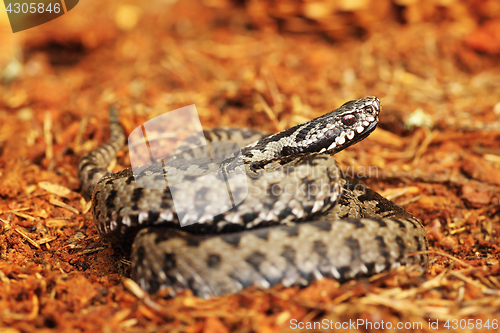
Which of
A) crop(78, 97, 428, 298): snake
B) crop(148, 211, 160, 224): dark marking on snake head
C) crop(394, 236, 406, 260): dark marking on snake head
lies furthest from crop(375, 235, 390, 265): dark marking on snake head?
crop(148, 211, 160, 224): dark marking on snake head

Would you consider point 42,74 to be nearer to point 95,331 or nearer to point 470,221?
point 95,331

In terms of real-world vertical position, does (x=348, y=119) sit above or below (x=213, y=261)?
above

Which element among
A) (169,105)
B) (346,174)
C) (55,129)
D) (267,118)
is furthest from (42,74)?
(346,174)

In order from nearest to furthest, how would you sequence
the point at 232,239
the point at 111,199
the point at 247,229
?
the point at 232,239 < the point at 247,229 < the point at 111,199

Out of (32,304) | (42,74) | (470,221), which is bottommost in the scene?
(470,221)

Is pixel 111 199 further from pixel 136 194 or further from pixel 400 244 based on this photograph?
pixel 400 244

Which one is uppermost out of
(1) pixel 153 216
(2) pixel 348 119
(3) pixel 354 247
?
(2) pixel 348 119

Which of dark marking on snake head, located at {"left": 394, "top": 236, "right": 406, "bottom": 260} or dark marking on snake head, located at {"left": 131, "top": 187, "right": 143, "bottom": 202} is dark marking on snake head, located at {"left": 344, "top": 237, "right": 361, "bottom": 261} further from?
dark marking on snake head, located at {"left": 131, "top": 187, "right": 143, "bottom": 202}

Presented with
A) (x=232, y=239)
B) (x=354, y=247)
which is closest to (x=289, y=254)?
(x=232, y=239)
